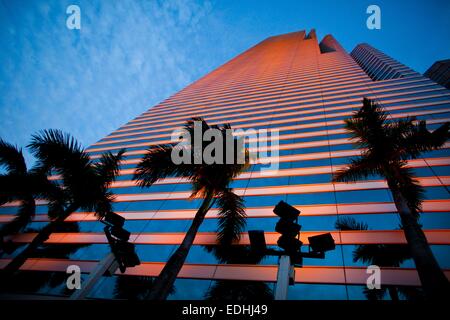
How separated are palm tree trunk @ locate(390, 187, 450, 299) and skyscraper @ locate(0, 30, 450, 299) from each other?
2.76 metres

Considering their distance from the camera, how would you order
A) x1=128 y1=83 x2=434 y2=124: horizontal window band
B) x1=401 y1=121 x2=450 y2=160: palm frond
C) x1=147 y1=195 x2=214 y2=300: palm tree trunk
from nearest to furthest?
x1=147 y1=195 x2=214 y2=300: palm tree trunk
x1=401 y1=121 x2=450 y2=160: palm frond
x1=128 y1=83 x2=434 y2=124: horizontal window band

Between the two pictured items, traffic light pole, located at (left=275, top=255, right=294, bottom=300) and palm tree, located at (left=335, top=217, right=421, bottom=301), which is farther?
palm tree, located at (left=335, top=217, right=421, bottom=301)

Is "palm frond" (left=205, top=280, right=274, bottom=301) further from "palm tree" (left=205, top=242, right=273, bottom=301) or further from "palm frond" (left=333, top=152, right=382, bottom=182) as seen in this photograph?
"palm frond" (left=333, top=152, right=382, bottom=182)

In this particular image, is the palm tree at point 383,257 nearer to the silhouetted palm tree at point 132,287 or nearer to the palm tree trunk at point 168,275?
the palm tree trunk at point 168,275

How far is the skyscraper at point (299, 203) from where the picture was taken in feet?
32.4

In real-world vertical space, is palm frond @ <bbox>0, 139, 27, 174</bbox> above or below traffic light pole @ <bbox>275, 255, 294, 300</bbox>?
above

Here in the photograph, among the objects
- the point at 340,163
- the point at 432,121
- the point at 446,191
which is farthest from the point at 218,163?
the point at 432,121

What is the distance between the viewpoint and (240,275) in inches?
401

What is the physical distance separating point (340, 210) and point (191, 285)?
27.0ft

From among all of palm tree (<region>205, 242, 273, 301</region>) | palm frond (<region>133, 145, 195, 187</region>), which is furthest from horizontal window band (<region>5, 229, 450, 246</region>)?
palm frond (<region>133, 145, 195, 187</region>)

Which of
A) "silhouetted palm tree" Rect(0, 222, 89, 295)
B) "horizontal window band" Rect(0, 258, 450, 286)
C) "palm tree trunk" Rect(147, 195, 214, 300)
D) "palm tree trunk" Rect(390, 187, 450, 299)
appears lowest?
"silhouetted palm tree" Rect(0, 222, 89, 295)

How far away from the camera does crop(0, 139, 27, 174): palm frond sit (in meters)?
11.4

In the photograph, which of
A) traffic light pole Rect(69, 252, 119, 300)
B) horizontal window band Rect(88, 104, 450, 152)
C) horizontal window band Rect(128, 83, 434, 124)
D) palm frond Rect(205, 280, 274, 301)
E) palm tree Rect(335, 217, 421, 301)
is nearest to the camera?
traffic light pole Rect(69, 252, 119, 300)
